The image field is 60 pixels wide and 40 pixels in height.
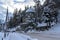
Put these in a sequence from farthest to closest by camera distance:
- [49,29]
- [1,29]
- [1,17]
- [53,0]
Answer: [53,0] < [49,29] < [1,29] < [1,17]

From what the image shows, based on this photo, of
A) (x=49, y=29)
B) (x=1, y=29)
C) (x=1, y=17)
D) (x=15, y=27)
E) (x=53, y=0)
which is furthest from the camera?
(x=53, y=0)

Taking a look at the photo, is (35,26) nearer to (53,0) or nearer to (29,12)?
(29,12)

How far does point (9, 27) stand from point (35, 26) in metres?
1.59

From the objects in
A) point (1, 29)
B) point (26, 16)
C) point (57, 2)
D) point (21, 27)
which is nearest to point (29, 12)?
point (26, 16)

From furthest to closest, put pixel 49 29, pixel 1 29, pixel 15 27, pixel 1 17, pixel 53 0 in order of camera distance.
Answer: pixel 53 0
pixel 15 27
pixel 49 29
pixel 1 29
pixel 1 17

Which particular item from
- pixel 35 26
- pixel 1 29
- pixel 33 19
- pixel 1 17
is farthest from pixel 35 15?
pixel 1 17

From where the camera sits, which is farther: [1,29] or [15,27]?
[15,27]

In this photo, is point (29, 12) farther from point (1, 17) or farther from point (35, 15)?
point (1, 17)

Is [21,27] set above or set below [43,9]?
below

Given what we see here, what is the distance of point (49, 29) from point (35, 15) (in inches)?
69.7

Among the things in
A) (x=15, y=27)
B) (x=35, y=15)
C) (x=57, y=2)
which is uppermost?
(x=57, y=2)

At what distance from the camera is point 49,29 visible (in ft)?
34.4

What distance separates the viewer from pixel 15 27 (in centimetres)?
1144

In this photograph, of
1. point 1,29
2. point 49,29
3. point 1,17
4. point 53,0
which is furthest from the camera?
point 53,0
